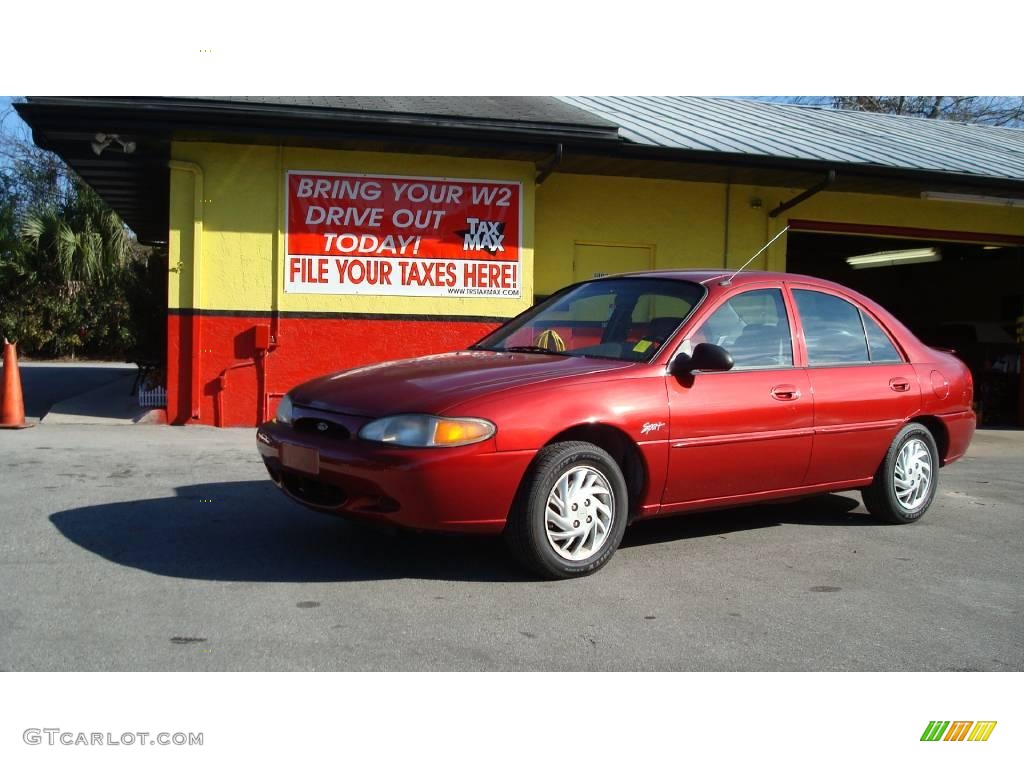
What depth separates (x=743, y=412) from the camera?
204 inches

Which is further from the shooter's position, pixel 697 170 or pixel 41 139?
pixel 697 170

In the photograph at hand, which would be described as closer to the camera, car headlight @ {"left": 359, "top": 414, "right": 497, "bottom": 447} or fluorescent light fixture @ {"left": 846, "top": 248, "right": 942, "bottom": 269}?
car headlight @ {"left": 359, "top": 414, "right": 497, "bottom": 447}

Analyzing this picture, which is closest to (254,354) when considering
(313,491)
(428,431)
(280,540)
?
(280,540)

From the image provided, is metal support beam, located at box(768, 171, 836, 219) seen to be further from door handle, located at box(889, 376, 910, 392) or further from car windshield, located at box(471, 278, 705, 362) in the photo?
car windshield, located at box(471, 278, 705, 362)

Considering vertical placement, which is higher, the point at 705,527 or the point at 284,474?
the point at 284,474

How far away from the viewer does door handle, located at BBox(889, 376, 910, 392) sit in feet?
19.8

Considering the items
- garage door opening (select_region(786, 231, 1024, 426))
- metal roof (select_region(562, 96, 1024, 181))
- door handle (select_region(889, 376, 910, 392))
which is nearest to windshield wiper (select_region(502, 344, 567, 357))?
door handle (select_region(889, 376, 910, 392))

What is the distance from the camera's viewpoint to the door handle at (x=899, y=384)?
603 cm

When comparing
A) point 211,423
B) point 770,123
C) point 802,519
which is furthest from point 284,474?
point 770,123

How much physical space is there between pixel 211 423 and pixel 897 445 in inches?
275

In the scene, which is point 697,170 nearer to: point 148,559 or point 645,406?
point 645,406

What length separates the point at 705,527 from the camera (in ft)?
19.8

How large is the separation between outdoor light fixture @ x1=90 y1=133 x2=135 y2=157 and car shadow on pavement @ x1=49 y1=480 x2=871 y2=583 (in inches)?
188

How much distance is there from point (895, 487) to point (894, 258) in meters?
11.8
